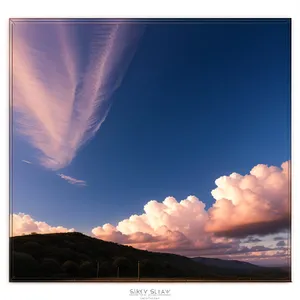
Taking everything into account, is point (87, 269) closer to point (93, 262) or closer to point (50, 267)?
point (93, 262)

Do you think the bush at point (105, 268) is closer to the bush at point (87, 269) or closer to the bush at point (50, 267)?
the bush at point (87, 269)

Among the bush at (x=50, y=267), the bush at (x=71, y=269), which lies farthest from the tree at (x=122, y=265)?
the bush at (x=50, y=267)

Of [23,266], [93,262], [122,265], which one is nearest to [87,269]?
[93,262]

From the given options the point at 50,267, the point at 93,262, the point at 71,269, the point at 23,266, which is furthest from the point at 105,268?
the point at 23,266

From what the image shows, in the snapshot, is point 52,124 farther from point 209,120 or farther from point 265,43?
point 265,43

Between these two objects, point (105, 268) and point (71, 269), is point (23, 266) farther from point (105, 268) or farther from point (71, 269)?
point (105, 268)

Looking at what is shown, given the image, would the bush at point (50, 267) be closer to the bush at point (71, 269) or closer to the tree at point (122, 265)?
the bush at point (71, 269)

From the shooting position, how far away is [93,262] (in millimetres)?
3799

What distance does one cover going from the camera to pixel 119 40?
3.85 metres

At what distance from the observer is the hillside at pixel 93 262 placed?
375 centimetres

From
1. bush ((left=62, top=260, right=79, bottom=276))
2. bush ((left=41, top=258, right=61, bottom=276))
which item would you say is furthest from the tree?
bush ((left=41, top=258, right=61, bottom=276))

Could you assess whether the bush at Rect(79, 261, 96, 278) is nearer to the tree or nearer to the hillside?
the hillside
